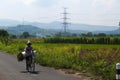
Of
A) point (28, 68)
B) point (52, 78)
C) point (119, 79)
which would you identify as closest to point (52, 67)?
point (28, 68)

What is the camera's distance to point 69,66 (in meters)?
19.8

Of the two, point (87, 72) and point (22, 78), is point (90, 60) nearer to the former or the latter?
point (87, 72)

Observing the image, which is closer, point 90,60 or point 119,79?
point 119,79

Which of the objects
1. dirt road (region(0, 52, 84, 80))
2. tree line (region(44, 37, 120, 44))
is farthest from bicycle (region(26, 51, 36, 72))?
tree line (region(44, 37, 120, 44))

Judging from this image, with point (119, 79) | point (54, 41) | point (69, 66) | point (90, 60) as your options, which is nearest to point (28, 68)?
point (69, 66)

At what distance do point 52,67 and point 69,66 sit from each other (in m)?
1.21

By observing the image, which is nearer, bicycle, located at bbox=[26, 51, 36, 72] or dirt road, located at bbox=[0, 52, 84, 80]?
dirt road, located at bbox=[0, 52, 84, 80]

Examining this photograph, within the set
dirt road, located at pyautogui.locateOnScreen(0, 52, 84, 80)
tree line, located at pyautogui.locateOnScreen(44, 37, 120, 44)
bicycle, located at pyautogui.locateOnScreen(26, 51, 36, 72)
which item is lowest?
tree line, located at pyautogui.locateOnScreen(44, 37, 120, 44)

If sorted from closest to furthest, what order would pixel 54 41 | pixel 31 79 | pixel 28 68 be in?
1. pixel 31 79
2. pixel 28 68
3. pixel 54 41

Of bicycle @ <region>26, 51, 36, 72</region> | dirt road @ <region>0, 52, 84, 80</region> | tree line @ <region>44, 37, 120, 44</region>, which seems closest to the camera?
dirt road @ <region>0, 52, 84, 80</region>

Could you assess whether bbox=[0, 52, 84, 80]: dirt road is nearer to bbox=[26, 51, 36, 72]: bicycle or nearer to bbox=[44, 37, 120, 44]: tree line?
bbox=[26, 51, 36, 72]: bicycle

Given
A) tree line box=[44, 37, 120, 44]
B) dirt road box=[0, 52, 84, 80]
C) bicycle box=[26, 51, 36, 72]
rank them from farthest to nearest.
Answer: tree line box=[44, 37, 120, 44] < bicycle box=[26, 51, 36, 72] < dirt road box=[0, 52, 84, 80]

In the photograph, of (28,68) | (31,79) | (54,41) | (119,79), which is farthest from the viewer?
(54,41)

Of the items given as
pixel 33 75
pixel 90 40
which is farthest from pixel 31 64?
pixel 90 40
